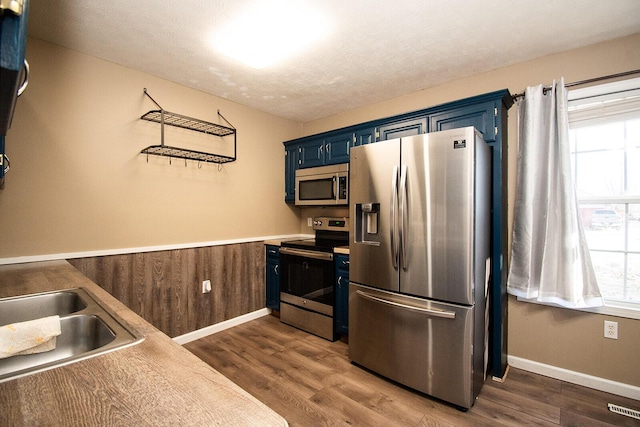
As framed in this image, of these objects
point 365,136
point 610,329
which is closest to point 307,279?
point 365,136

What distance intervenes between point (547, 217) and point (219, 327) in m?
3.19

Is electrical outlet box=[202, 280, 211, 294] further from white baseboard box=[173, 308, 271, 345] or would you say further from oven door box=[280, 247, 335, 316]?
oven door box=[280, 247, 335, 316]

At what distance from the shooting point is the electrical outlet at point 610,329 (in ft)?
6.73

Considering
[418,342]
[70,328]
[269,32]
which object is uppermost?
[269,32]

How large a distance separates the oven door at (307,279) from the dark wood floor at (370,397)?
495 mm

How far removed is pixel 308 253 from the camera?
3.08 meters

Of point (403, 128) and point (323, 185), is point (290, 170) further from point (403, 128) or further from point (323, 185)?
point (403, 128)

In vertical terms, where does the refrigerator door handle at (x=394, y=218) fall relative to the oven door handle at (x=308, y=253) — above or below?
above

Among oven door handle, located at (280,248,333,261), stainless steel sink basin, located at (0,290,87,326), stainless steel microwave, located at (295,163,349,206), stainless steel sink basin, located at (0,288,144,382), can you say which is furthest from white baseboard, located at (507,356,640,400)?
stainless steel sink basin, located at (0,290,87,326)

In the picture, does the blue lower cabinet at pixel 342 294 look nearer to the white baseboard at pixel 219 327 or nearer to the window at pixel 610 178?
the white baseboard at pixel 219 327

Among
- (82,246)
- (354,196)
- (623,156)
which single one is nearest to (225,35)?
(354,196)

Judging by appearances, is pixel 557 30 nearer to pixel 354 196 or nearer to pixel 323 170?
pixel 354 196

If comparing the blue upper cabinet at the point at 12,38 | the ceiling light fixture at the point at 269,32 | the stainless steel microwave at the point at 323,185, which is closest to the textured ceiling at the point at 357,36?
the ceiling light fixture at the point at 269,32

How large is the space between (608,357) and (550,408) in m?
0.63
